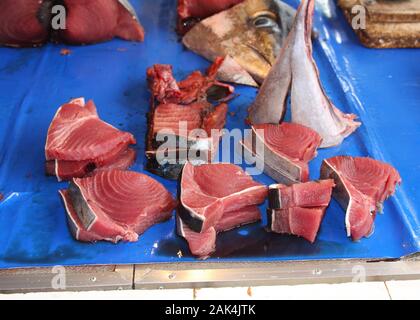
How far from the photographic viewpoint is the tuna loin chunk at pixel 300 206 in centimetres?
237

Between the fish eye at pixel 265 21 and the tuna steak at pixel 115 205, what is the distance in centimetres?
168

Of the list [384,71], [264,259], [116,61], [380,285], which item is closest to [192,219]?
[264,259]

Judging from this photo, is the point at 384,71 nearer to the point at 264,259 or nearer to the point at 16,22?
the point at 264,259

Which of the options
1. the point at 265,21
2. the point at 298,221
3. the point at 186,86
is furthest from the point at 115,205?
the point at 265,21

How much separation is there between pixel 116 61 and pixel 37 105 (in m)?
0.67

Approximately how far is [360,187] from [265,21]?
65.2 inches

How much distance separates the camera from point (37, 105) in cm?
318

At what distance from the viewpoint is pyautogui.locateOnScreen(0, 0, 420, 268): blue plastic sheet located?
7.82 feet

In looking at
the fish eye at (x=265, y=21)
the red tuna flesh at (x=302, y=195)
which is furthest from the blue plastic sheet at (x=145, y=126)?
the fish eye at (x=265, y=21)

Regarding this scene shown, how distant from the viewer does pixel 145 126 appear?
305 cm

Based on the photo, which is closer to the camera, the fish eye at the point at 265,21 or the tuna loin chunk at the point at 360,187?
the tuna loin chunk at the point at 360,187

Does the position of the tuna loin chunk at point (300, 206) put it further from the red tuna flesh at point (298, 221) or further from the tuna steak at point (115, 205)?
the tuna steak at point (115, 205)

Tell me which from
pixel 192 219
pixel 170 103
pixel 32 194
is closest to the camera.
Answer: pixel 192 219

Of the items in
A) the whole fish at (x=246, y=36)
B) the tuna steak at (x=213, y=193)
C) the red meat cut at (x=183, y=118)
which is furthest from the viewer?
the whole fish at (x=246, y=36)
